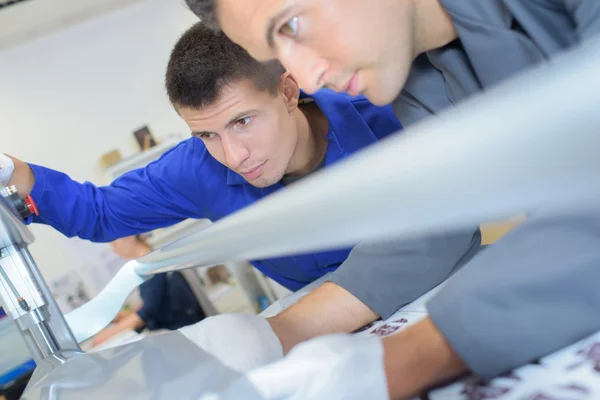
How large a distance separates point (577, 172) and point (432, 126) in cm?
5

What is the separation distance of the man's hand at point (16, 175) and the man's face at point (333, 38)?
59 cm

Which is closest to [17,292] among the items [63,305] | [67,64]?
[63,305]

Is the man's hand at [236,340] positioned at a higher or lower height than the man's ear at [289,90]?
lower

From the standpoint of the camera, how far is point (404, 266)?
852 millimetres

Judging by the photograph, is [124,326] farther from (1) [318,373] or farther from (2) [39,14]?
(1) [318,373]

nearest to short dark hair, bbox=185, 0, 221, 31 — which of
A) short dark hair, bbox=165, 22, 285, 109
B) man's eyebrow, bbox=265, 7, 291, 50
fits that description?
man's eyebrow, bbox=265, 7, 291, 50

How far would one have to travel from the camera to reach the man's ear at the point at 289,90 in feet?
4.08

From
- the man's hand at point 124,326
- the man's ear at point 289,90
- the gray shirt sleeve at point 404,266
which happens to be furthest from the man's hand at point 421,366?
the man's hand at point 124,326

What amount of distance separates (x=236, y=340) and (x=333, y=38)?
366 millimetres

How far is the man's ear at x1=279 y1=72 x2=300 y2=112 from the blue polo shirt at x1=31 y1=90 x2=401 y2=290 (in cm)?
5

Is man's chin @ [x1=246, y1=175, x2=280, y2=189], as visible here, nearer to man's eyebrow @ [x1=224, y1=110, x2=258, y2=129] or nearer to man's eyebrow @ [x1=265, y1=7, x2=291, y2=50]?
man's eyebrow @ [x1=224, y1=110, x2=258, y2=129]

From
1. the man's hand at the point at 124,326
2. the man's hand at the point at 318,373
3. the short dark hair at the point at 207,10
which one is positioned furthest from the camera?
the man's hand at the point at 124,326

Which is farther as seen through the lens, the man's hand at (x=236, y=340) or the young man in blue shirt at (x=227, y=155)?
the young man in blue shirt at (x=227, y=155)

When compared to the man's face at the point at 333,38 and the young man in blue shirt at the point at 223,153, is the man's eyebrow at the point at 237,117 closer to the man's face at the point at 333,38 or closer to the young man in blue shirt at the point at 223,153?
the young man in blue shirt at the point at 223,153
